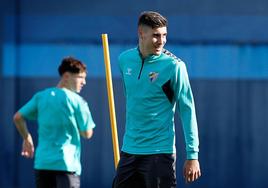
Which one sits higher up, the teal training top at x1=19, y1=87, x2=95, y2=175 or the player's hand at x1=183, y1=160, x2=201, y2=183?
the teal training top at x1=19, y1=87, x2=95, y2=175

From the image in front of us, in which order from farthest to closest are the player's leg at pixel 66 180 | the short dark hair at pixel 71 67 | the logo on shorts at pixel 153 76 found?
1. the short dark hair at pixel 71 67
2. the player's leg at pixel 66 180
3. the logo on shorts at pixel 153 76

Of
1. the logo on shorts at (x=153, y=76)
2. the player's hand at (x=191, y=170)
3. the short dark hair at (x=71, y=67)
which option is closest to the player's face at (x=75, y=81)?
the short dark hair at (x=71, y=67)

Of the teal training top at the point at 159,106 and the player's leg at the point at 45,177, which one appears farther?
the player's leg at the point at 45,177

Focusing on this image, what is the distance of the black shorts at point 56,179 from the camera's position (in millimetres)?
6926

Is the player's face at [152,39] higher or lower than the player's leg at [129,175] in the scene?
higher

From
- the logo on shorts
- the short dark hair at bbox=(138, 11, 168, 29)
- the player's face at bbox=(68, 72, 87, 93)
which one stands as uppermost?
the short dark hair at bbox=(138, 11, 168, 29)

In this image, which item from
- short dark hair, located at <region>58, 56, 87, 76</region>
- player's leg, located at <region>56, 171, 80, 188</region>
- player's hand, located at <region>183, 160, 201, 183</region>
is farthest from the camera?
short dark hair, located at <region>58, 56, 87, 76</region>

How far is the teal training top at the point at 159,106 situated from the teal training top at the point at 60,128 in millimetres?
1557

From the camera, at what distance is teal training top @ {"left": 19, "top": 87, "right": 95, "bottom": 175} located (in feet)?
22.9

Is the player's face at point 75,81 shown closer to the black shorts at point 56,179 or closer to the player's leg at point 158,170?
the black shorts at point 56,179

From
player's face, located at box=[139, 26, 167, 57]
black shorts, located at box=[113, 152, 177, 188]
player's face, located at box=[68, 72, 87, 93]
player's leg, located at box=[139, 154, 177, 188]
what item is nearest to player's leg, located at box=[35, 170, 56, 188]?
player's face, located at box=[68, 72, 87, 93]

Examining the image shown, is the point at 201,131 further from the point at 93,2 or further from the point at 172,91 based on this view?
the point at 172,91

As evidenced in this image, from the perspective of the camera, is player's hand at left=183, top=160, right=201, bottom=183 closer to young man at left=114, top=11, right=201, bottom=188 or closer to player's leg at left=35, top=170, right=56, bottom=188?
young man at left=114, top=11, right=201, bottom=188

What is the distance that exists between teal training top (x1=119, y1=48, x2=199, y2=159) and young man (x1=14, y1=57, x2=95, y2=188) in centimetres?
155
